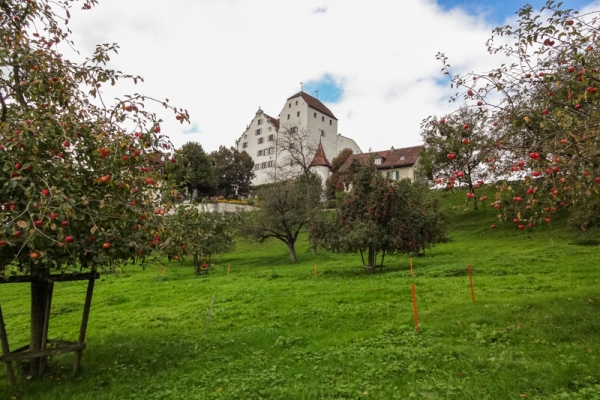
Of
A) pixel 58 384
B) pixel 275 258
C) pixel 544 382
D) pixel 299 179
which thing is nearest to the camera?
pixel 544 382

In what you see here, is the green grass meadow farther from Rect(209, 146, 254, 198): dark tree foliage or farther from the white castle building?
the white castle building

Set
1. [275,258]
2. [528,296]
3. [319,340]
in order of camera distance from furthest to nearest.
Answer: [275,258]
[528,296]
[319,340]

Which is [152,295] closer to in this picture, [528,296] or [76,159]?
[76,159]

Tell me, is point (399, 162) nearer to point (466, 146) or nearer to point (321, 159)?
point (321, 159)

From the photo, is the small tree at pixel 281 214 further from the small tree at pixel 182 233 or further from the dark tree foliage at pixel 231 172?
the dark tree foliage at pixel 231 172

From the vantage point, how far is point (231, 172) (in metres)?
59.2

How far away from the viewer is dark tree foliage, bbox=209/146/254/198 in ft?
192

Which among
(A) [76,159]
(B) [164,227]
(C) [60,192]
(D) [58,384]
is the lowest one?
(D) [58,384]

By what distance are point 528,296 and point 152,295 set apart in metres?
14.0

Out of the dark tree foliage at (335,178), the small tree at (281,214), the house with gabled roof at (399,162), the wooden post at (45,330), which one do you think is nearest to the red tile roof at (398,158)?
the house with gabled roof at (399,162)

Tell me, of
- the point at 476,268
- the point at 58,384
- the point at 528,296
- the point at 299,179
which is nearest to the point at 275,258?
the point at 299,179

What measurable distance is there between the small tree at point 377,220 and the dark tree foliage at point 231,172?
132ft

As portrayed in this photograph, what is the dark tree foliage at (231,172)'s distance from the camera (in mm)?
58622

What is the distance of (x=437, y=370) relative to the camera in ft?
20.8
